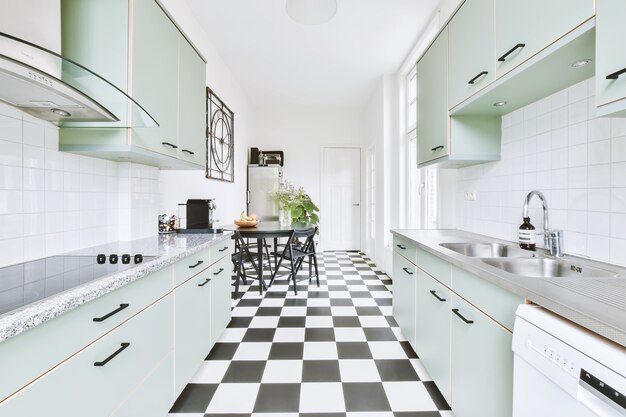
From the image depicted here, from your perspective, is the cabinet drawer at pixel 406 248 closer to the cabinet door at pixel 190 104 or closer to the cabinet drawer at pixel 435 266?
the cabinet drawer at pixel 435 266

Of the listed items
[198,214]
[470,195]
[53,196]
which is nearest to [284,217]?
[198,214]

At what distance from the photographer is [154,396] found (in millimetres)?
1273

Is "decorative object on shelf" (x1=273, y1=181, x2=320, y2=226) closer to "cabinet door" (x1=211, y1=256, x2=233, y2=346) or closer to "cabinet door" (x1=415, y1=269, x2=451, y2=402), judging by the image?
"cabinet door" (x1=211, y1=256, x2=233, y2=346)

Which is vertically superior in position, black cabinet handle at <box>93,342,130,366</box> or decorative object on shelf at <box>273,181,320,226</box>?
decorative object on shelf at <box>273,181,320,226</box>

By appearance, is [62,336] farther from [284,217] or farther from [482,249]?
[284,217]

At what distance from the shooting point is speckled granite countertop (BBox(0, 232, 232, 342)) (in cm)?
66

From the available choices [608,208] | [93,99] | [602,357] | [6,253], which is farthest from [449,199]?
[6,253]

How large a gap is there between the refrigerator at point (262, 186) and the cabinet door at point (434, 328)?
3.78m

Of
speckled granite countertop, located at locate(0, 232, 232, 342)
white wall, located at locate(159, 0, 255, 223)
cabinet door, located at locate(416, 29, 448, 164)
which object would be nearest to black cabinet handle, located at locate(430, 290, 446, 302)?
cabinet door, located at locate(416, 29, 448, 164)

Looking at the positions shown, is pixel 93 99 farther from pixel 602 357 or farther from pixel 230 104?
pixel 230 104

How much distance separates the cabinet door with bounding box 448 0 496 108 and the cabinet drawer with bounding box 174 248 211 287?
1.84 metres

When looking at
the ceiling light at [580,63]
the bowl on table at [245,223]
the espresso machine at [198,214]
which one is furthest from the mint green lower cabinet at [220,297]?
the ceiling light at [580,63]

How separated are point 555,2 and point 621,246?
99cm

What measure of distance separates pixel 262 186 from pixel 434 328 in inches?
165
